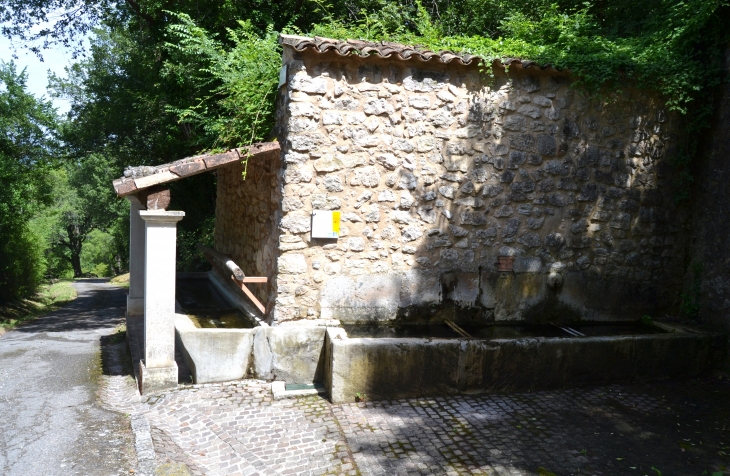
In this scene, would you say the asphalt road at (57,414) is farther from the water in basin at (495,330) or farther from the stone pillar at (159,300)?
the water in basin at (495,330)

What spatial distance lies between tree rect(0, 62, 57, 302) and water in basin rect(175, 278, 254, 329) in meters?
5.57

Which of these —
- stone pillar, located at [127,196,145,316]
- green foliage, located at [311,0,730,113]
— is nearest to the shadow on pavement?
stone pillar, located at [127,196,145,316]

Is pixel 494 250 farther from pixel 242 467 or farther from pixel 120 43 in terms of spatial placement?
pixel 120 43

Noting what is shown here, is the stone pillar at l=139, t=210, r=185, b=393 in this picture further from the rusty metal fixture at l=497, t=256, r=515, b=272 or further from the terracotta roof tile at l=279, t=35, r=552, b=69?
the rusty metal fixture at l=497, t=256, r=515, b=272

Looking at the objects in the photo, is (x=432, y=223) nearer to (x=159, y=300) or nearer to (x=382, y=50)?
(x=382, y=50)

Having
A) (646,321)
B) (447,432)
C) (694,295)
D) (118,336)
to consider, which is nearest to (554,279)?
(646,321)

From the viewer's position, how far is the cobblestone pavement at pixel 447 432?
3.89 metres

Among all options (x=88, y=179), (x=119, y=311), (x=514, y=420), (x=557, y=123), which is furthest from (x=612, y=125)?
(x=88, y=179)

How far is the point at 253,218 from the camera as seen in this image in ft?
22.7

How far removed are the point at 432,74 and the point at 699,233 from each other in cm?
389

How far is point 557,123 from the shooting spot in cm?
610

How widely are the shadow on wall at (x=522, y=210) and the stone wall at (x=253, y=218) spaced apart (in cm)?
81

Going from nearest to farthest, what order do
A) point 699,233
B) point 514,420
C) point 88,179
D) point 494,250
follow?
point 514,420
point 494,250
point 699,233
point 88,179

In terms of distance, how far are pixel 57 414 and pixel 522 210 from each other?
16.9 feet
